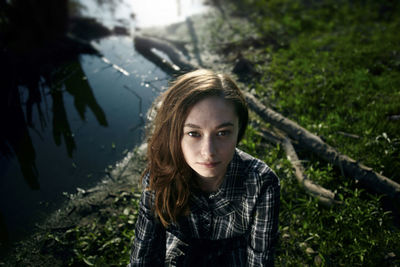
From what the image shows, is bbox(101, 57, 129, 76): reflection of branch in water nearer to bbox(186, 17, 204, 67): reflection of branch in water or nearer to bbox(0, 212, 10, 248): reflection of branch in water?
bbox(186, 17, 204, 67): reflection of branch in water

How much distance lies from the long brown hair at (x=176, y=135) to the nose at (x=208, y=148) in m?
0.18

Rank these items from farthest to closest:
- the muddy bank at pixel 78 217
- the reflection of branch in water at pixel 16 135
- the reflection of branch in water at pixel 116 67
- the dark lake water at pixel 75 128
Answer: the reflection of branch in water at pixel 116 67 → the reflection of branch in water at pixel 16 135 → the dark lake water at pixel 75 128 → the muddy bank at pixel 78 217

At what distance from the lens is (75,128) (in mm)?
4301

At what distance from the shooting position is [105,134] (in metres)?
4.15

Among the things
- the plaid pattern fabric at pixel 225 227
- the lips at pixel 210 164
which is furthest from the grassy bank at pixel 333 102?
the lips at pixel 210 164

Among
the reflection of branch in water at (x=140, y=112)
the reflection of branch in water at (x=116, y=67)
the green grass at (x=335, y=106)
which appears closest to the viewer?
Result: the green grass at (x=335, y=106)

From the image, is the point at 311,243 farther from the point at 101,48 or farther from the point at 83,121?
the point at 101,48

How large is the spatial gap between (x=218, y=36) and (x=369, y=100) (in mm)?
4194

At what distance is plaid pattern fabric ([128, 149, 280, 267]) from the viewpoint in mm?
1729

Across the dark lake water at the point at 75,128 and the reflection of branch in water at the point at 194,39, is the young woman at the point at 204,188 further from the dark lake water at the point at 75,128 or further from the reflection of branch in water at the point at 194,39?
the reflection of branch in water at the point at 194,39

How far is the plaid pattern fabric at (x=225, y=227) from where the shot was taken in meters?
1.73

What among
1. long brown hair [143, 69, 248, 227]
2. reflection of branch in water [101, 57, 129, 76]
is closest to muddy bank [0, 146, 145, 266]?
long brown hair [143, 69, 248, 227]

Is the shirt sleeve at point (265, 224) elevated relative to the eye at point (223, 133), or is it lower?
lower

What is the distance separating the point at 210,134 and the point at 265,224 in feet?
2.31
